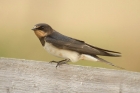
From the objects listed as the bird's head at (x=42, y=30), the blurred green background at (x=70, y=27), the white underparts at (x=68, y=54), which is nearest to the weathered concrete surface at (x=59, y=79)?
the white underparts at (x=68, y=54)

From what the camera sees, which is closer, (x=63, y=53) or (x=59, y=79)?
(x=59, y=79)

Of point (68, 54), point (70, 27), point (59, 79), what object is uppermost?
point (70, 27)

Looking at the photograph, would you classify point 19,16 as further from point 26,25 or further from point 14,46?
point 14,46

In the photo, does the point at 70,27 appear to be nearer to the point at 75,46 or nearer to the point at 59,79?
the point at 75,46

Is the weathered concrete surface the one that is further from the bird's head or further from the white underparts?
the bird's head

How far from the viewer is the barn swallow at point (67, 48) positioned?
2.57m

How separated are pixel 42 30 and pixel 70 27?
7.99 feet

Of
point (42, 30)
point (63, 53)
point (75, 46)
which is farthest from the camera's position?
point (42, 30)

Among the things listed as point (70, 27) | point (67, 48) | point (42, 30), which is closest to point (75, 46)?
point (67, 48)

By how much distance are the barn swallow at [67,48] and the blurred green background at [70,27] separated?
1435mm

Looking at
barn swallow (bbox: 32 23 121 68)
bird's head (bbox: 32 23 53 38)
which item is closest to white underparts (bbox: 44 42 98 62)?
barn swallow (bbox: 32 23 121 68)

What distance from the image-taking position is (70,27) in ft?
17.9

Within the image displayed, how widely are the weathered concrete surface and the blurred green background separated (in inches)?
84.6

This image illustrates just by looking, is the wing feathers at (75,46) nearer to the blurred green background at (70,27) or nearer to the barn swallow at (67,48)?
the barn swallow at (67,48)
